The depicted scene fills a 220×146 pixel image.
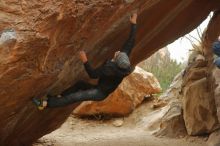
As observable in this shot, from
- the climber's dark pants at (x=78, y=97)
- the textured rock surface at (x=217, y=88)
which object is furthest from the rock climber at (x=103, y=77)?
the textured rock surface at (x=217, y=88)

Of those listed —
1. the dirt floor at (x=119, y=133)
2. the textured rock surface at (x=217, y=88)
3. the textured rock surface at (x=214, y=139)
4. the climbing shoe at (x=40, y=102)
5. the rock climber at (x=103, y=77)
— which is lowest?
the dirt floor at (x=119, y=133)

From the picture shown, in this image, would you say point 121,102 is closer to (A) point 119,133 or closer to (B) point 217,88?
(A) point 119,133

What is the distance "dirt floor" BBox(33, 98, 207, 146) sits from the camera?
486 inches

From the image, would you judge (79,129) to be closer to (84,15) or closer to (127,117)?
(127,117)

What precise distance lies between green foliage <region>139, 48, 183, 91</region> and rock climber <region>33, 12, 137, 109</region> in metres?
13.3

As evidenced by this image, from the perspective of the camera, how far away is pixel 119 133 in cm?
1440

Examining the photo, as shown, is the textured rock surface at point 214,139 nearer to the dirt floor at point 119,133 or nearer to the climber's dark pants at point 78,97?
the dirt floor at point 119,133

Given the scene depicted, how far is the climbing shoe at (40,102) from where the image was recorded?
25.5 ft

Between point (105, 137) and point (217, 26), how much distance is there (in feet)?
16.0

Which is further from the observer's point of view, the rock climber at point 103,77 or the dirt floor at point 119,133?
the dirt floor at point 119,133

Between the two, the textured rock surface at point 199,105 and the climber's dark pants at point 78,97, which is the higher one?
the climber's dark pants at point 78,97

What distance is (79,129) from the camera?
15469mm

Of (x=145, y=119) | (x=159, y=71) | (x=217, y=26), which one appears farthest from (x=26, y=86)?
(x=159, y=71)

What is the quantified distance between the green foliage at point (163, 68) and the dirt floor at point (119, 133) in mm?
5552
